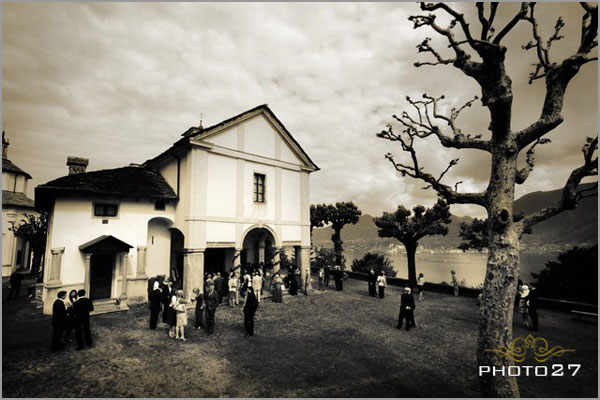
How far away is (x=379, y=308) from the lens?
14.9 m

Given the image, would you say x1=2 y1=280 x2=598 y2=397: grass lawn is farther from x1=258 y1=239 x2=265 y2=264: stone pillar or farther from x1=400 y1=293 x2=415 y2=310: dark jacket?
x1=258 y1=239 x2=265 y2=264: stone pillar

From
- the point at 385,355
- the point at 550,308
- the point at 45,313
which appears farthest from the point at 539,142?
the point at 45,313

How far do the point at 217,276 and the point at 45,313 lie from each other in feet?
23.8

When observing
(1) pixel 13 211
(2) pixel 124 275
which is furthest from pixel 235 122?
(1) pixel 13 211

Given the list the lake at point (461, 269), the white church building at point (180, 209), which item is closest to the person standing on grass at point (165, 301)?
the white church building at point (180, 209)

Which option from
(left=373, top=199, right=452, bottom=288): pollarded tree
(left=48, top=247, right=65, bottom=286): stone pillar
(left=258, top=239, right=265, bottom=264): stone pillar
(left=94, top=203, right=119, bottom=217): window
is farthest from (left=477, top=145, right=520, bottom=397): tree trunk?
(left=258, top=239, right=265, bottom=264): stone pillar

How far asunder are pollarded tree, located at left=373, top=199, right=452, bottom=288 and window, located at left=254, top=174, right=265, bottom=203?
9.76 meters

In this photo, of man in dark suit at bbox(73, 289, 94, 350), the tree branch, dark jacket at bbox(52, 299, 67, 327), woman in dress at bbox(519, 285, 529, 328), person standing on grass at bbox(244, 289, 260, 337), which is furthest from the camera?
woman in dress at bbox(519, 285, 529, 328)

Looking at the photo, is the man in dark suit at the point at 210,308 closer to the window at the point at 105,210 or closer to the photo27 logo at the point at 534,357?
the window at the point at 105,210

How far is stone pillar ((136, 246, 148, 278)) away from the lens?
48.8 ft

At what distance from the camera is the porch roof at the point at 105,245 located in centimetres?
1345

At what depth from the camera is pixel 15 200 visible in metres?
29.3

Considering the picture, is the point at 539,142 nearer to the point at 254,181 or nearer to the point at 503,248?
the point at 503,248

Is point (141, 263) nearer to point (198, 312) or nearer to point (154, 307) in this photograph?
point (154, 307)
